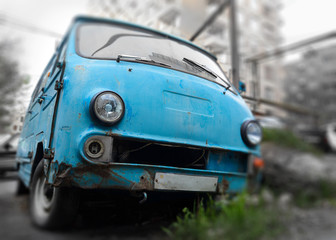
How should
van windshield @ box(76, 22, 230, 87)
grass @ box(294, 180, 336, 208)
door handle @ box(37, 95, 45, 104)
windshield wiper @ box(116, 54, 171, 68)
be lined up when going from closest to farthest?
1. windshield wiper @ box(116, 54, 171, 68)
2. van windshield @ box(76, 22, 230, 87)
3. door handle @ box(37, 95, 45, 104)
4. grass @ box(294, 180, 336, 208)

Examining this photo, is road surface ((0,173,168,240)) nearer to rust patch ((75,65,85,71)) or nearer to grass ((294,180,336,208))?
rust patch ((75,65,85,71))

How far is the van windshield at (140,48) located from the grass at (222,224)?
1106 millimetres

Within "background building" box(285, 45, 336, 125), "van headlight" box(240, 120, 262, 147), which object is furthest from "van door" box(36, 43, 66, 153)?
"background building" box(285, 45, 336, 125)

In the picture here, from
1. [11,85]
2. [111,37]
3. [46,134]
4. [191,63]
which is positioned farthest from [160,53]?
[11,85]

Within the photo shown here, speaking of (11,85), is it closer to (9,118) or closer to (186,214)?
(9,118)

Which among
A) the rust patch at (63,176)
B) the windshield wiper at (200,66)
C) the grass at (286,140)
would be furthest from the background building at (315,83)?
the rust patch at (63,176)

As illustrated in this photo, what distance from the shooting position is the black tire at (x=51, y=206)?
1.70m

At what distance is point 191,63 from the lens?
2260mm

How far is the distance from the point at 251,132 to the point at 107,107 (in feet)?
4.26

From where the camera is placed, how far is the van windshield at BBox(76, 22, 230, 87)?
→ 2010 mm

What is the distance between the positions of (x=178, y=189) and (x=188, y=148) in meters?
0.36

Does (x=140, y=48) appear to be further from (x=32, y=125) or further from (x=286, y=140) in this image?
(x=286, y=140)

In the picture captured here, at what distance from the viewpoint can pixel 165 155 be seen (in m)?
1.96

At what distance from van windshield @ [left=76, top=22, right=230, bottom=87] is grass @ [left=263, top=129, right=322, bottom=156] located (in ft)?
16.5
